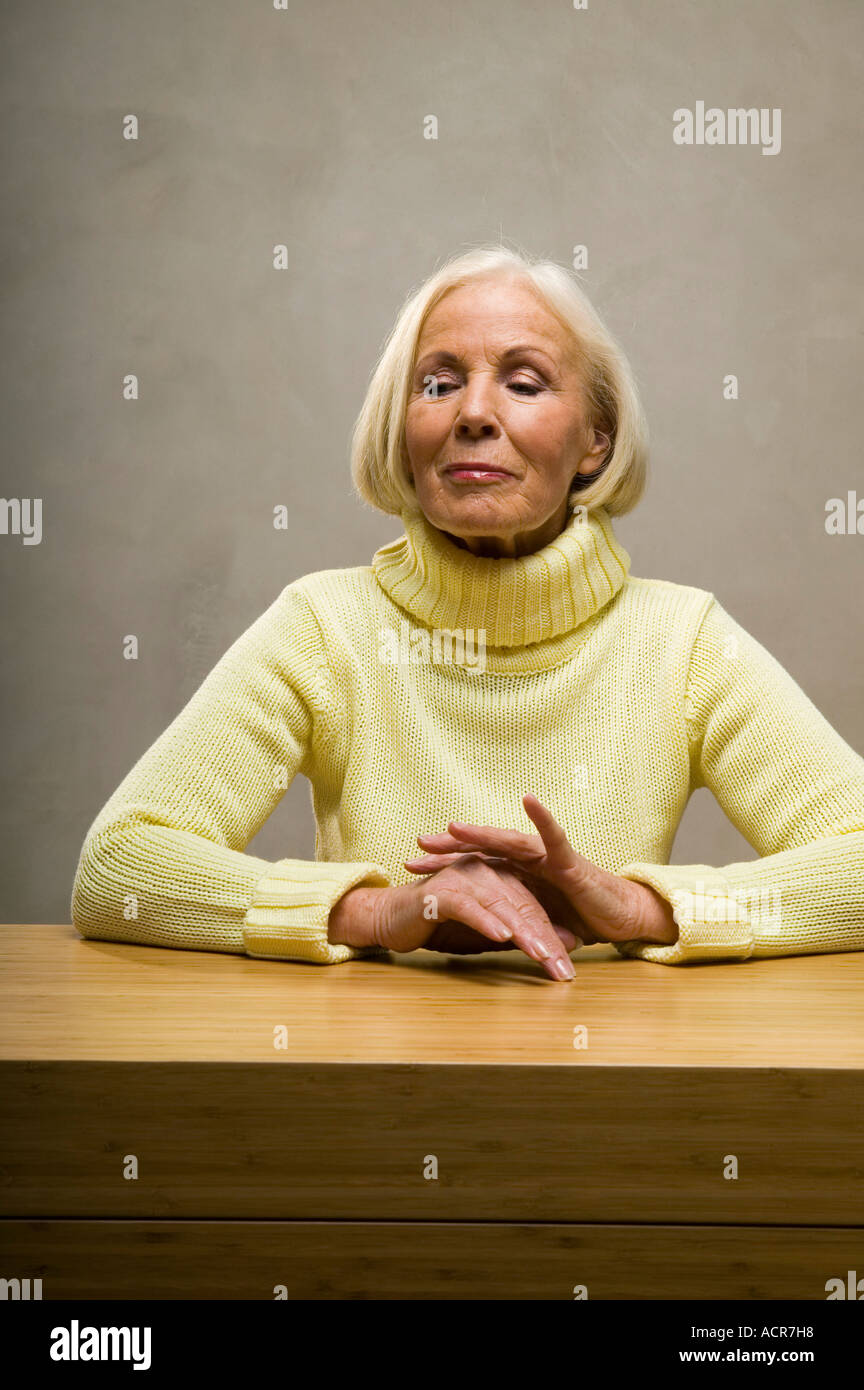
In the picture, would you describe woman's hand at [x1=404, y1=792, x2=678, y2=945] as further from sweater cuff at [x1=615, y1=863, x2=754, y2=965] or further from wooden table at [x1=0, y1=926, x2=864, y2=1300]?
wooden table at [x1=0, y1=926, x2=864, y2=1300]

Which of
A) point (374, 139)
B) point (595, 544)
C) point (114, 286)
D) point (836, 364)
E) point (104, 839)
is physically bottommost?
point (104, 839)

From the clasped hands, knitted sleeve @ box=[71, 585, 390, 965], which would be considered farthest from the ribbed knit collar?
the clasped hands

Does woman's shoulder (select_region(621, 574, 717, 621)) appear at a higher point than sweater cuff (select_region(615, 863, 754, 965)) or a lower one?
higher

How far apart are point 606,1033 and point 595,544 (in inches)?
27.4

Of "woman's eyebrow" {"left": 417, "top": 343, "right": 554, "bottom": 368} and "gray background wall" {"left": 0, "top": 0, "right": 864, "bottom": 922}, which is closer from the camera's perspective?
"woman's eyebrow" {"left": 417, "top": 343, "right": 554, "bottom": 368}

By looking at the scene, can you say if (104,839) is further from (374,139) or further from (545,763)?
(374,139)

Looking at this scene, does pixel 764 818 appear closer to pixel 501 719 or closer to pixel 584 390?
pixel 501 719

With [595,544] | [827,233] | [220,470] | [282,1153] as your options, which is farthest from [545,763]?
[827,233]

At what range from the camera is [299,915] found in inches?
46.8

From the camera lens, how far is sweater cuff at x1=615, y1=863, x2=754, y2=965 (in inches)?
47.2

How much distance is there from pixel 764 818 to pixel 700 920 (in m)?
0.26

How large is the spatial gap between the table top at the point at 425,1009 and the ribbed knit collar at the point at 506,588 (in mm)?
352

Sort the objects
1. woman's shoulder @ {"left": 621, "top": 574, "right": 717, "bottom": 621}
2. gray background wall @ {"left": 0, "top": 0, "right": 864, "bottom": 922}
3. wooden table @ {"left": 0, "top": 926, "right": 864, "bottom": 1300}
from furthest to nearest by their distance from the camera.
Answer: gray background wall @ {"left": 0, "top": 0, "right": 864, "bottom": 922}
woman's shoulder @ {"left": 621, "top": 574, "right": 717, "bottom": 621}
wooden table @ {"left": 0, "top": 926, "right": 864, "bottom": 1300}
